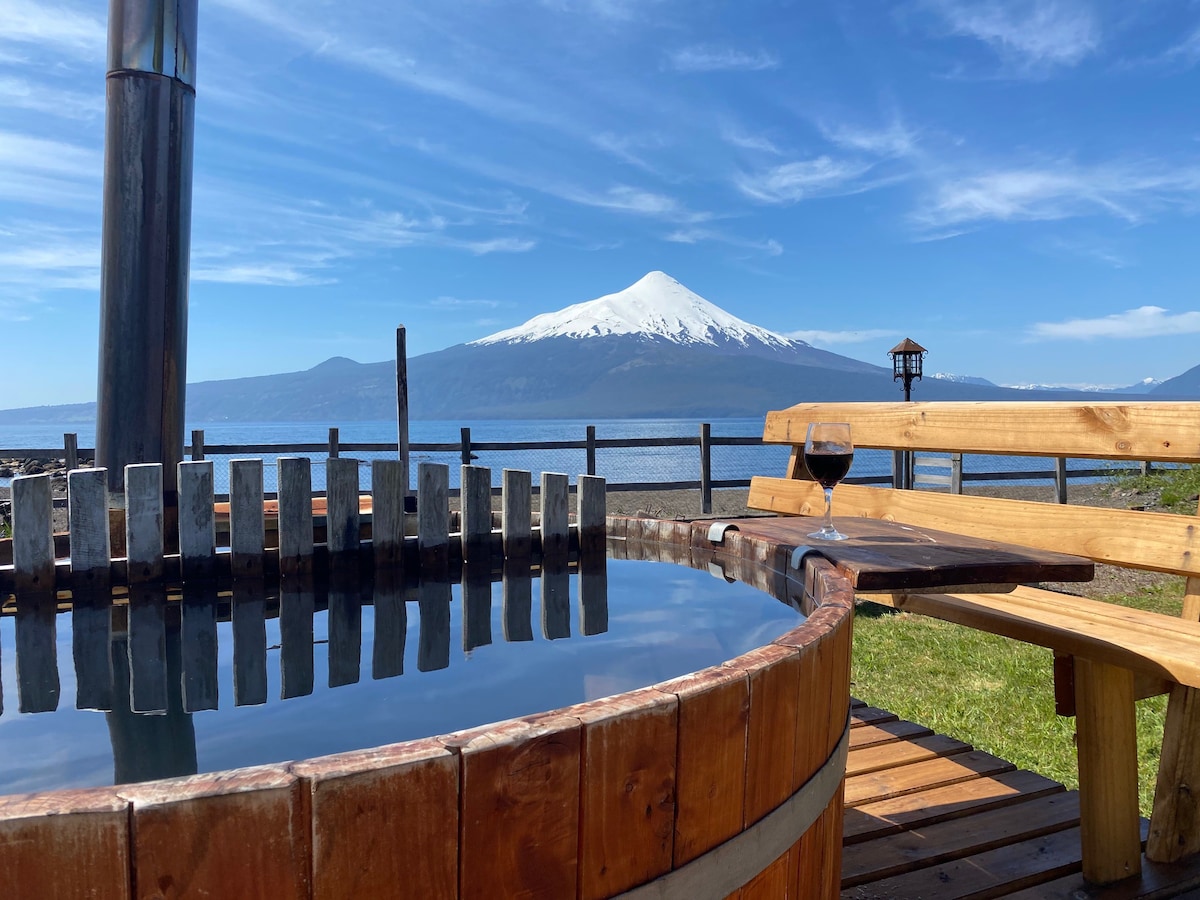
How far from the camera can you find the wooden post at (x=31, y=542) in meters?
1.84

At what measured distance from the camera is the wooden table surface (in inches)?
57.8

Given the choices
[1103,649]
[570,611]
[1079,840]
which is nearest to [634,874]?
[570,611]

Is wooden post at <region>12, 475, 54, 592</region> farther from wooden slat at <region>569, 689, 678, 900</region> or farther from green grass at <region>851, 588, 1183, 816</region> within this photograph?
green grass at <region>851, 588, 1183, 816</region>

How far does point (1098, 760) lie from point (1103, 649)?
0.38 meters

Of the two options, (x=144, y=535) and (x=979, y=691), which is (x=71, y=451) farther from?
(x=979, y=691)

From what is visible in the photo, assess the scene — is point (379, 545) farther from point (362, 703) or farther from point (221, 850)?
point (221, 850)

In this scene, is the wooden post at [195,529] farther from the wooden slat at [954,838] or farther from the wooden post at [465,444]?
the wooden post at [465,444]

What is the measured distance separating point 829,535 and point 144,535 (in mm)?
1701

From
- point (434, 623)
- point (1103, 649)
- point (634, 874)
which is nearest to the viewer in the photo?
point (634, 874)

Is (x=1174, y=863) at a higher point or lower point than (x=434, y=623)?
lower

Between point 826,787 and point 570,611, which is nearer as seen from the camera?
point 826,787

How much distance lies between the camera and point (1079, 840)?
7.30 ft

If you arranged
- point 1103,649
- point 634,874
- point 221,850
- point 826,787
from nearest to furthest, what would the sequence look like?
point 221,850 < point 634,874 < point 826,787 < point 1103,649

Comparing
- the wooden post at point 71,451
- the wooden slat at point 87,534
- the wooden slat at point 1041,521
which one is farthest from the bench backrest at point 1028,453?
the wooden post at point 71,451
